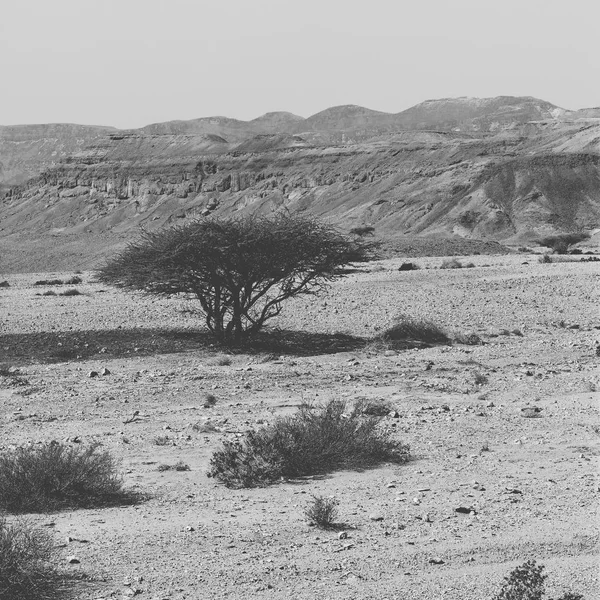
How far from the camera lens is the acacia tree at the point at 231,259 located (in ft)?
61.7

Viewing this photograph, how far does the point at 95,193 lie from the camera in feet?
450

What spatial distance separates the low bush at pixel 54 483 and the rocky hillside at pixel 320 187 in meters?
52.3

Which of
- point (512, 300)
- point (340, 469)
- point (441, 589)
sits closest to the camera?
point (441, 589)

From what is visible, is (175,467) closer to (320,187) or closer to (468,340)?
(468,340)

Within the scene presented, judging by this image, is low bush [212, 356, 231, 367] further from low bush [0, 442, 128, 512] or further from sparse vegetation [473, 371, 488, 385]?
low bush [0, 442, 128, 512]

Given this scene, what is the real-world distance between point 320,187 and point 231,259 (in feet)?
305

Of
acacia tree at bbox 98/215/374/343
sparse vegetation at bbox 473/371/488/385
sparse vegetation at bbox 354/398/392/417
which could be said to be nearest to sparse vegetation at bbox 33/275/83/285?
acacia tree at bbox 98/215/374/343

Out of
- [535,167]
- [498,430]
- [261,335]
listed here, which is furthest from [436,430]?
[535,167]

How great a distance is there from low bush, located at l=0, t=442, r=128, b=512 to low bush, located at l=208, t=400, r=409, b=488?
120 centimetres

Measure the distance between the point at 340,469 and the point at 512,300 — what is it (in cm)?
1562

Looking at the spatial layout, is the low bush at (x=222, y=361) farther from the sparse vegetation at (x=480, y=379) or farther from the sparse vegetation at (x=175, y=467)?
the sparse vegetation at (x=175, y=467)

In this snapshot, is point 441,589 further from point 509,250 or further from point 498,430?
point 509,250

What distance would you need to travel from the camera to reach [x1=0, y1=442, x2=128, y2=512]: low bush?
349 inches

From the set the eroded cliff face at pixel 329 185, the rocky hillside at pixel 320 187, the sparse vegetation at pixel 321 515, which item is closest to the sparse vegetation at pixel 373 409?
the sparse vegetation at pixel 321 515
